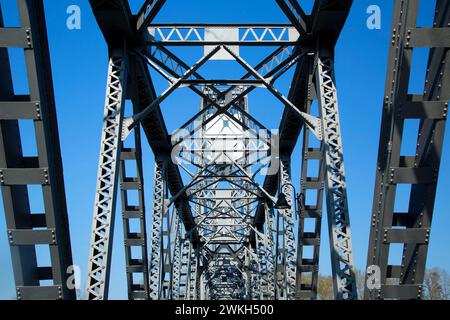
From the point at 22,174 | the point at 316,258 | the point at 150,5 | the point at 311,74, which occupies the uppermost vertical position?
the point at 150,5

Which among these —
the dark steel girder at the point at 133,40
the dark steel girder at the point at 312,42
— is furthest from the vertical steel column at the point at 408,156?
the dark steel girder at the point at 133,40

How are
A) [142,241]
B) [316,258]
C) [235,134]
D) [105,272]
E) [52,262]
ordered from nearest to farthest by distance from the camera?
[52,262] < [105,272] < [142,241] < [316,258] < [235,134]

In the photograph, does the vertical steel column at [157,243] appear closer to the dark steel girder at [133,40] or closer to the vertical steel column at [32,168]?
the dark steel girder at [133,40]

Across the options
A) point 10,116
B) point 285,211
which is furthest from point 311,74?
point 10,116

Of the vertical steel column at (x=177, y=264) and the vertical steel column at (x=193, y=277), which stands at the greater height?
the vertical steel column at (x=177, y=264)

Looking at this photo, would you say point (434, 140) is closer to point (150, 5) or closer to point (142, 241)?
point (150, 5)

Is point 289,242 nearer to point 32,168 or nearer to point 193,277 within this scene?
point 32,168
